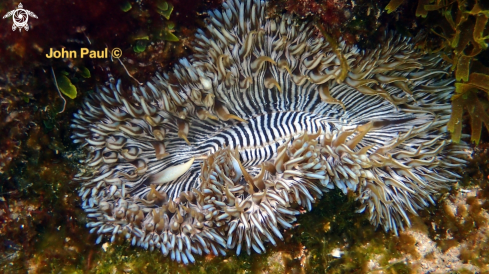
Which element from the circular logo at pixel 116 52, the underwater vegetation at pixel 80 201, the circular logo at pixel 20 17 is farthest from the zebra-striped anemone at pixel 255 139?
the circular logo at pixel 20 17

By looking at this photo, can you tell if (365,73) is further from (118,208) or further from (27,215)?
(27,215)

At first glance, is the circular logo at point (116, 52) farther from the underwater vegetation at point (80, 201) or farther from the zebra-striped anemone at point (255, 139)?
the zebra-striped anemone at point (255, 139)

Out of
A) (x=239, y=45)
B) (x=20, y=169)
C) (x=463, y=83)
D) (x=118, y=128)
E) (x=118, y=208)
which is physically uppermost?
(x=239, y=45)

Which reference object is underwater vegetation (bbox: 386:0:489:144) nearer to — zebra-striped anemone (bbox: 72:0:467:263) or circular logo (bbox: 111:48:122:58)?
zebra-striped anemone (bbox: 72:0:467:263)

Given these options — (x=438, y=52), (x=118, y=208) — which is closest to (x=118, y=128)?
(x=118, y=208)

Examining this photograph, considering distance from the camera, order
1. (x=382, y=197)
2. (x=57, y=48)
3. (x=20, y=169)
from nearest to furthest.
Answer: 1. (x=57, y=48)
2. (x=20, y=169)
3. (x=382, y=197)

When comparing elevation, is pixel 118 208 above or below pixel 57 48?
below
